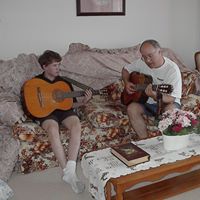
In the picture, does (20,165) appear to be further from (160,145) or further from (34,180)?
(160,145)

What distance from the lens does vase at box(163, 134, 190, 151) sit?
80.4 inches

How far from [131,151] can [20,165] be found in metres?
1.08

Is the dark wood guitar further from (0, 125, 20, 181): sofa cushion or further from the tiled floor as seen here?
(0, 125, 20, 181): sofa cushion

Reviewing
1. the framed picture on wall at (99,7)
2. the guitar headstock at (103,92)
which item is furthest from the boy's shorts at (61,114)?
the framed picture on wall at (99,7)

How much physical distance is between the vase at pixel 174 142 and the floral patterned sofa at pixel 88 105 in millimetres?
802

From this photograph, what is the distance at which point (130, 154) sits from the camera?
198 centimetres

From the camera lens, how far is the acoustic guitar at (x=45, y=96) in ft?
9.07

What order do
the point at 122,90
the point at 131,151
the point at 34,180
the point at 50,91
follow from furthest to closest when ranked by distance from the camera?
the point at 122,90
the point at 50,91
the point at 34,180
the point at 131,151

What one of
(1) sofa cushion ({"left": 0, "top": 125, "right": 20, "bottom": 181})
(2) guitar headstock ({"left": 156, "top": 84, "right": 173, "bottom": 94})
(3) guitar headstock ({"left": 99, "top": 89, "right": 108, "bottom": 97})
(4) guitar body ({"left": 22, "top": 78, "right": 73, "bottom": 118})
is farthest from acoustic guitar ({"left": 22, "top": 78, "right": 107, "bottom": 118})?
(2) guitar headstock ({"left": 156, "top": 84, "right": 173, "bottom": 94})

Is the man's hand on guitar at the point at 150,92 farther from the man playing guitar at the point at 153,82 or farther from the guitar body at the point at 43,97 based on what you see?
the guitar body at the point at 43,97

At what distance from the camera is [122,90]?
3.25 m

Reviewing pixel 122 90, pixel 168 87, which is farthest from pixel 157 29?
pixel 168 87

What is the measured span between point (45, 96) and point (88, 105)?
47cm

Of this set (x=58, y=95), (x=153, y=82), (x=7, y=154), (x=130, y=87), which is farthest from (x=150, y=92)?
(x=7, y=154)
